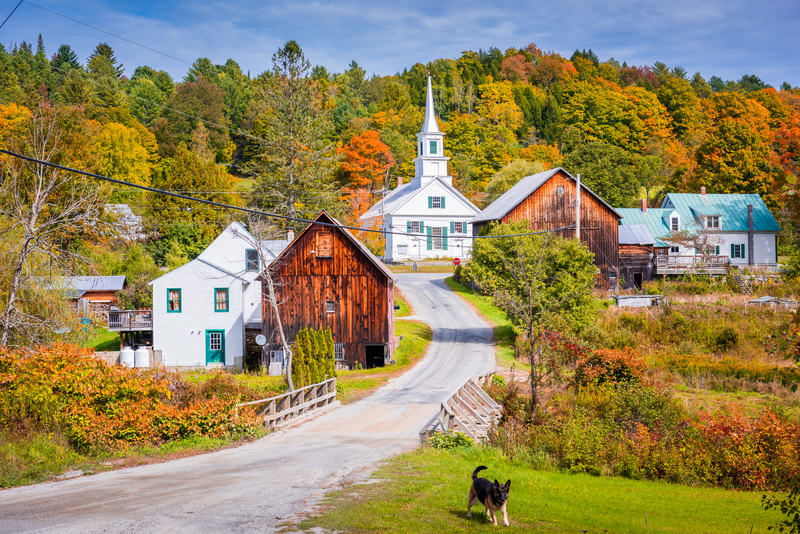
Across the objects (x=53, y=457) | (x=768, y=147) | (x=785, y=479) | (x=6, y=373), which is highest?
(x=768, y=147)

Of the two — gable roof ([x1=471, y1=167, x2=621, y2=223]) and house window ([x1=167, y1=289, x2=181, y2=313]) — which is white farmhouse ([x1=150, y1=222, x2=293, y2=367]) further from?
gable roof ([x1=471, y1=167, x2=621, y2=223])

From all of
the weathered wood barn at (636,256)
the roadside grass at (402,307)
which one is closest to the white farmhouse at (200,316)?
the roadside grass at (402,307)

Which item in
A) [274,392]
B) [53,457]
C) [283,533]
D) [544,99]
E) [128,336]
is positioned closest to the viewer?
[283,533]

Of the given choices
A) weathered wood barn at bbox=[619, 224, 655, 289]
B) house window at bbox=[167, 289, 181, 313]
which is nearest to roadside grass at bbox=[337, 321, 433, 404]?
house window at bbox=[167, 289, 181, 313]

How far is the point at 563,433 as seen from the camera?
1683 centimetres

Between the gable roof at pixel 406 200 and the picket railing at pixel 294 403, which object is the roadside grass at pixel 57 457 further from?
the gable roof at pixel 406 200

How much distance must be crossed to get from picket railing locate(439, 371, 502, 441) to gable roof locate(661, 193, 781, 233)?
1799 inches

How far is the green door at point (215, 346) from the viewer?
38.3 meters

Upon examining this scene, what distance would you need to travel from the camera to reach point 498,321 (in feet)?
142

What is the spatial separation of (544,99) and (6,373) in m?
116

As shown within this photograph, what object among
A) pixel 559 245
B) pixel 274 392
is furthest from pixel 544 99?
pixel 274 392

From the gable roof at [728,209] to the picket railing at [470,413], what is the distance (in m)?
45.7

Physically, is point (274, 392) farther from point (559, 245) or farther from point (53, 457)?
point (559, 245)

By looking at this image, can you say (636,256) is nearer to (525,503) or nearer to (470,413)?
(470,413)
